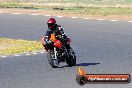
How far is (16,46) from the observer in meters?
28.5

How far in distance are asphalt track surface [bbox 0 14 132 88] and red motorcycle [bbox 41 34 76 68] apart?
258 mm

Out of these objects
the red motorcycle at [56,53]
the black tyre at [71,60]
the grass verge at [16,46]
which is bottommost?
the grass verge at [16,46]

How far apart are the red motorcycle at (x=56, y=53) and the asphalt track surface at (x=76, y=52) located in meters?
0.26

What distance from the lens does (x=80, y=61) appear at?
23484mm

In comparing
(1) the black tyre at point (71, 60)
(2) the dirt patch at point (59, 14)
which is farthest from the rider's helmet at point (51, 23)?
(2) the dirt patch at point (59, 14)

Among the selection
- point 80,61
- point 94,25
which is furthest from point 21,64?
point 94,25

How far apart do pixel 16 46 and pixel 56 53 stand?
24.4ft

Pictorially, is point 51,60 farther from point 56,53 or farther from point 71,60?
point 71,60

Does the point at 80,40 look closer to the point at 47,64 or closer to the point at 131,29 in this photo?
the point at 131,29

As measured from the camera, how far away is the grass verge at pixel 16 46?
87.0 feet

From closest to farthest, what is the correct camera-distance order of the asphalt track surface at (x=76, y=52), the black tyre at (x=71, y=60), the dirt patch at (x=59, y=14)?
1. the asphalt track surface at (x=76, y=52)
2. the black tyre at (x=71, y=60)
3. the dirt patch at (x=59, y=14)

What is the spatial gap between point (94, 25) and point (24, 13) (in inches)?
319

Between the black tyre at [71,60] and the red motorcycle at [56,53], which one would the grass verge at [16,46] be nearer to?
the black tyre at [71,60]

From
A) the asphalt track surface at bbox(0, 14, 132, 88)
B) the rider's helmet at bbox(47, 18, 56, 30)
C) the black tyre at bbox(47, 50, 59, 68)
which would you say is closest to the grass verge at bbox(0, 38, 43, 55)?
the asphalt track surface at bbox(0, 14, 132, 88)
